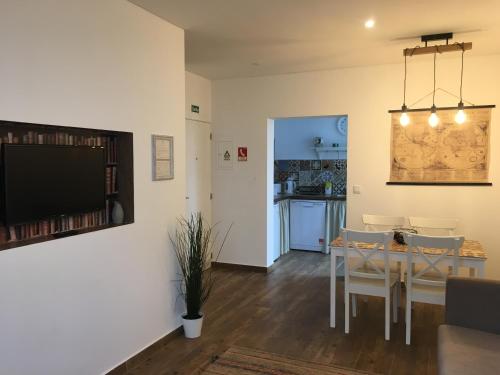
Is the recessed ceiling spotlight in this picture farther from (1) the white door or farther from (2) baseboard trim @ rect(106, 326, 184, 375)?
(2) baseboard trim @ rect(106, 326, 184, 375)

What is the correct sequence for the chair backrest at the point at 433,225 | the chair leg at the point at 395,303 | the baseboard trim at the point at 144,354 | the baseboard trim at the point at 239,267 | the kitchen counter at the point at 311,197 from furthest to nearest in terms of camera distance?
the kitchen counter at the point at 311,197
the baseboard trim at the point at 239,267
the chair backrest at the point at 433,225
the chair leg at the point at 395,303
the baseboard trim at the point at 144,354

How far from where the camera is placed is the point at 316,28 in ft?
11.9

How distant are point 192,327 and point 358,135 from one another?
2997 millimetres

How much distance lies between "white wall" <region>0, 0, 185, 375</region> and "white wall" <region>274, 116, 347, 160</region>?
163 inches

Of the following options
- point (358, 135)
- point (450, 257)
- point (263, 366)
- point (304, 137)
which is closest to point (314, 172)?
point (304, 137)

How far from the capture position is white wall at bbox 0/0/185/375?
227 centimetres

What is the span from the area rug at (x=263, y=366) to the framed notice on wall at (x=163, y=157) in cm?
151

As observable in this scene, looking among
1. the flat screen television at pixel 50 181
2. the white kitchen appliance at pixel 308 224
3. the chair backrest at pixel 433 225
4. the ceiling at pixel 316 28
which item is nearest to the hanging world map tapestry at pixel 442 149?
the chair backrest at pixel 433 225

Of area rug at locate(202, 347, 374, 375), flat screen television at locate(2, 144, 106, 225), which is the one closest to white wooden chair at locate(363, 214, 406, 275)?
area rug at locate(202, 347, 374, 375)

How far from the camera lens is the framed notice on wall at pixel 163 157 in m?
3.36

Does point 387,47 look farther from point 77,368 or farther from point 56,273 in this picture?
point 77,368

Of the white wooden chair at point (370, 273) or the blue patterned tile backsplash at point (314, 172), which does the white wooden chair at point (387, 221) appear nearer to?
the white wooden chair at point (370, 273)

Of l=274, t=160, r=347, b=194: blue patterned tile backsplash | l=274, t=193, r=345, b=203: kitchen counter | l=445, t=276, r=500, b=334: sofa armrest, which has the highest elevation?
l=274, t=160, r=347, b=194: blue patterned tile backsplash

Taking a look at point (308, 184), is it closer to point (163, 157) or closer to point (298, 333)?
point (298, 333)
